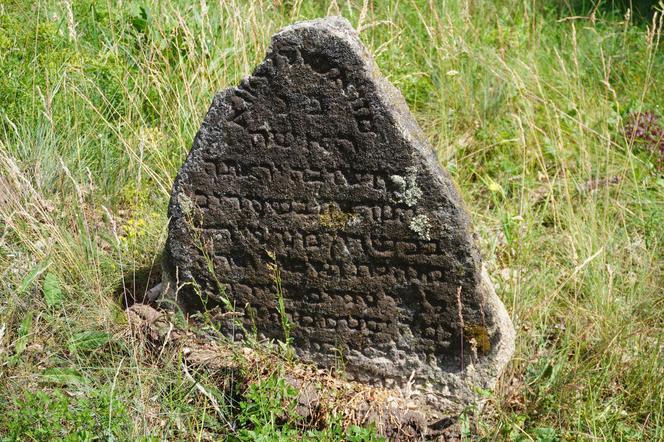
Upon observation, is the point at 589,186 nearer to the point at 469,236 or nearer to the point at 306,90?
the point at 469,236

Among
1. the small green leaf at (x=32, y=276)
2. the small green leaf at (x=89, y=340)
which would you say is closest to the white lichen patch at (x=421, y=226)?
the small green leaf at (x=89, y=340)

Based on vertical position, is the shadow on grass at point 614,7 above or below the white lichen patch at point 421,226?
below

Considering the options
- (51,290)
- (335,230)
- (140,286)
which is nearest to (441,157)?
(335,230)

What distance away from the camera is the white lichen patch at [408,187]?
8.82ft

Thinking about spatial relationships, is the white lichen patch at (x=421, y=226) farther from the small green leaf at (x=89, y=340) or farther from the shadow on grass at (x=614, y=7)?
the shadow on grass at (x=614, y=7)

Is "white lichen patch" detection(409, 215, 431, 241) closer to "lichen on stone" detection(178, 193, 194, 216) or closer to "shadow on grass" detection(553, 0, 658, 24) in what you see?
"lichen on stone" detection(178, 193, 194, 216)

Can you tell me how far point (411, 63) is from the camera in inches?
201

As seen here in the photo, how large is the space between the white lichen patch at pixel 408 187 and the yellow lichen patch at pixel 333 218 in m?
0.21

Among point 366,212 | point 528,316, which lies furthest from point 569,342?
point 366,212

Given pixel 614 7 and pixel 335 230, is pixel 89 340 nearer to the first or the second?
pixel 335 230

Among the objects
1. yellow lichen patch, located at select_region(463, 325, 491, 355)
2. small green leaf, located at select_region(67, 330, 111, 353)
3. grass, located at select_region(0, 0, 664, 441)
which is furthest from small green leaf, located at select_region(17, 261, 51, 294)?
yellow lichen patch, located at select_region(463, 325, 491, 355)

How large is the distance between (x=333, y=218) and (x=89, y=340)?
1051mm

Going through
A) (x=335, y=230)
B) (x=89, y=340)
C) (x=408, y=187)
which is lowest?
(x=89, y=340)

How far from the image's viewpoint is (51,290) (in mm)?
3199
